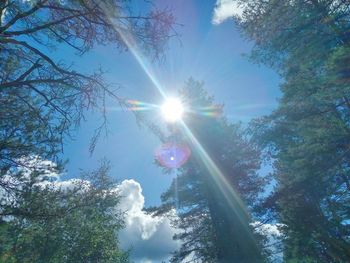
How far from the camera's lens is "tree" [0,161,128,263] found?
30.6ft

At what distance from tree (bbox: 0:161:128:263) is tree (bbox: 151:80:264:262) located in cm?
555

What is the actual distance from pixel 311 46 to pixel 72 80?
7.39 meters

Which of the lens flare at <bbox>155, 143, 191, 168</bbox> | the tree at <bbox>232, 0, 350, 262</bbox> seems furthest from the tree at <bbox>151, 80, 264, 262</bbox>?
the tree at <bbox>232, 0, 350, 262</bbox>

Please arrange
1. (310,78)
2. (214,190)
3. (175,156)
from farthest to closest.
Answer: (175,156), (214,190), (310,78)

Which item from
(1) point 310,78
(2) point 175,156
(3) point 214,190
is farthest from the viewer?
(2) point 175,156

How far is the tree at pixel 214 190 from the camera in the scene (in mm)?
15297

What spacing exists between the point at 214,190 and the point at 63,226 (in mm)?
9798

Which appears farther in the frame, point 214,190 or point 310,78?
point 214,190

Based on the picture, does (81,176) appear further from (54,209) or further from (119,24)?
(119,24)

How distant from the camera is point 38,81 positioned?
4.85 meters

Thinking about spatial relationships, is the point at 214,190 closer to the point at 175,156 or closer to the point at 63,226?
the point at 175,156

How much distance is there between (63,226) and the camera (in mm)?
17562

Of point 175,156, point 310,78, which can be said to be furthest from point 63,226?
point 310,78

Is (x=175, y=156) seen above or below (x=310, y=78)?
above
